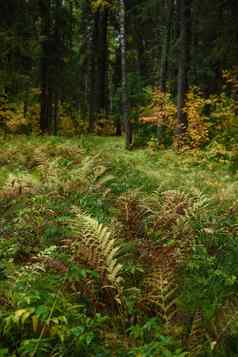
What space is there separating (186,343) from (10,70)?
1721 cm

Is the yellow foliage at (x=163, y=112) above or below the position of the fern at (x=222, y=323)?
above

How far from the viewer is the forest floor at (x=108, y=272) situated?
146 inches

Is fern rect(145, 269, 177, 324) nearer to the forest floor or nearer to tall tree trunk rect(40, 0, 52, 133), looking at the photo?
the forest floor

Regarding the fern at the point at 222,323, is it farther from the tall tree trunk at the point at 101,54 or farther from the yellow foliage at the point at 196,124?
the tall tree trunk at the point at 101,54

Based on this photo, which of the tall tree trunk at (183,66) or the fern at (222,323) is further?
the tall tree trunk at (183,66)

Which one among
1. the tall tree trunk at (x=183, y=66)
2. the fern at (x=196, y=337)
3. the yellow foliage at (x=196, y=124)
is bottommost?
the fern at (x=196, y=337)

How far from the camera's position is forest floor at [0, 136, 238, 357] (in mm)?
3711

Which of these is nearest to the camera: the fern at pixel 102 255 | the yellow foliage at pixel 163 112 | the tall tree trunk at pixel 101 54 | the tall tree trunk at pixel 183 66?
the fern at pixel 102 255

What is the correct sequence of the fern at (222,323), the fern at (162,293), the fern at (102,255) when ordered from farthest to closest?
1. the fern at (102,255)
2. the fern at (162,293)
3. the fern at (222,323)

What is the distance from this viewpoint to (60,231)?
6.07 meters

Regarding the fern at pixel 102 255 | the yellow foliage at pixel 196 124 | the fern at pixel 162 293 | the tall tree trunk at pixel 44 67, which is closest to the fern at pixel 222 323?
the fern at pixel 162 293

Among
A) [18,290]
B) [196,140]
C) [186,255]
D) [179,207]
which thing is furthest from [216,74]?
[18,290]

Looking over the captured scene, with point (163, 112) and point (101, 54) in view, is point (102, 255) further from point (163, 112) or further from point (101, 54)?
point (101, 54)

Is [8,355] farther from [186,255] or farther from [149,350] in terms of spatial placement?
[186,255]
